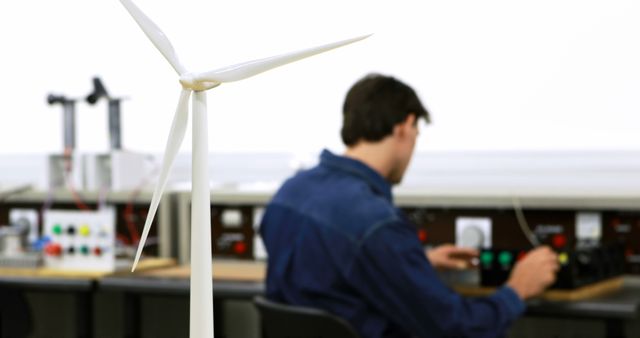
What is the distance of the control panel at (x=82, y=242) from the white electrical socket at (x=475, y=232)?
1126 millimetres

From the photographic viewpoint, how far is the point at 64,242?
10.1 ft

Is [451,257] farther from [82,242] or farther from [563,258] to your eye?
[82,242]

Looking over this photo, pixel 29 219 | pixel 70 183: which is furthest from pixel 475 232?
pixel 29 219

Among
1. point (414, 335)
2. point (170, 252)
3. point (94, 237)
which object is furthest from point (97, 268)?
point (414, 335)

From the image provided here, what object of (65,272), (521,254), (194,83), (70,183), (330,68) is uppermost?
(330,68)

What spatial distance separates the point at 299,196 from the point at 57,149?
2.22 metres

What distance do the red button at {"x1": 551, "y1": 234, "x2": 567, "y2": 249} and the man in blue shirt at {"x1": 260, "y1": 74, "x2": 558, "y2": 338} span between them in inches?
21.7

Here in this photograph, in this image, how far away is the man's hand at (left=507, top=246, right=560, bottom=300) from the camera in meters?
2.12

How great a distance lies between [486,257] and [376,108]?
0.55 metres

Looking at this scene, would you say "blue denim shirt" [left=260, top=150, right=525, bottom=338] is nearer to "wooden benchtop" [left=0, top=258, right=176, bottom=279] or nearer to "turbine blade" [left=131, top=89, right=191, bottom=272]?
"turbine blade" [left=131, top=89, right=191, bottom=272]

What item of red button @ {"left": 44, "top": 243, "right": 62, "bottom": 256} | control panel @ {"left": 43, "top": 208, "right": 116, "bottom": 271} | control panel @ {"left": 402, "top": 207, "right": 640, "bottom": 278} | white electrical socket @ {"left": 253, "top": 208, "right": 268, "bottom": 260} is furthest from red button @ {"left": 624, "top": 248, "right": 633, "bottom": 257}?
red button @ {"left": 44, "top": 243, "right": 62, "bottom": 256}

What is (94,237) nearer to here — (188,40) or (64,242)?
(64,242)

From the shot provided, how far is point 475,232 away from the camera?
2.83m

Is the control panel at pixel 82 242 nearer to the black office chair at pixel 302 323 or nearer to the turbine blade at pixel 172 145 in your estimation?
the black office chair at pixel 302 323
